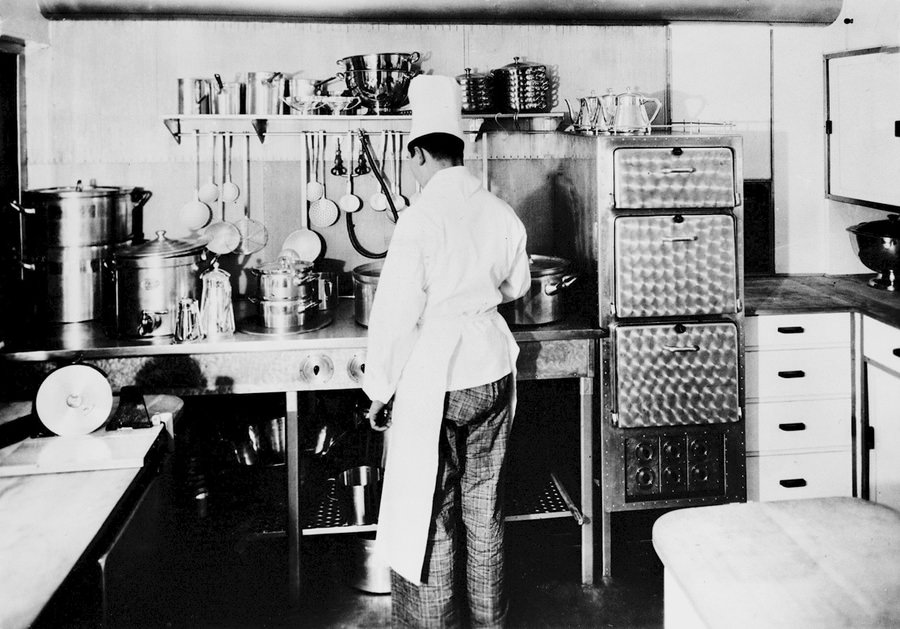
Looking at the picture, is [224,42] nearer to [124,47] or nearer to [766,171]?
[124,47]

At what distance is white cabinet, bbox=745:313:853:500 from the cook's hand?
1.55m

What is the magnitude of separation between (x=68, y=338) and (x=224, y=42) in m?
1.46

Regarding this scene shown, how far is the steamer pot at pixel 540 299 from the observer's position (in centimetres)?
311

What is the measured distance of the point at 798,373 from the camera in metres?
3.38

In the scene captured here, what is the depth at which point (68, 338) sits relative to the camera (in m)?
3.02

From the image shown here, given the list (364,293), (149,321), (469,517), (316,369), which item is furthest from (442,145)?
(149,321)

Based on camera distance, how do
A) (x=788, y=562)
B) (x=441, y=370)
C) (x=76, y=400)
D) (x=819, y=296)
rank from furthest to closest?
1. (x=819, y=296)
2. (x=441, y=370)
3. (x=76, y=400)
4. (x=788, y=562)

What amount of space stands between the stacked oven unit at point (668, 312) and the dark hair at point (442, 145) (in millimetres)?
728

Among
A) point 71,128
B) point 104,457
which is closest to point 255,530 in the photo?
point 104,457

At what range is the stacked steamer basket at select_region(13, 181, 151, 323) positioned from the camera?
322cm

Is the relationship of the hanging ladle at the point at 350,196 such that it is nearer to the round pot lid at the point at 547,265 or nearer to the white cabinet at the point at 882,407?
the round pot lid at the point at 547,265

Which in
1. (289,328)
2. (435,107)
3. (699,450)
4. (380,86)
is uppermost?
(380,86)

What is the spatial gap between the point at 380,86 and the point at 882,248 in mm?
2262

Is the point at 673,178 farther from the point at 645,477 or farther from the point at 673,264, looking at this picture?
the point at 645,477
